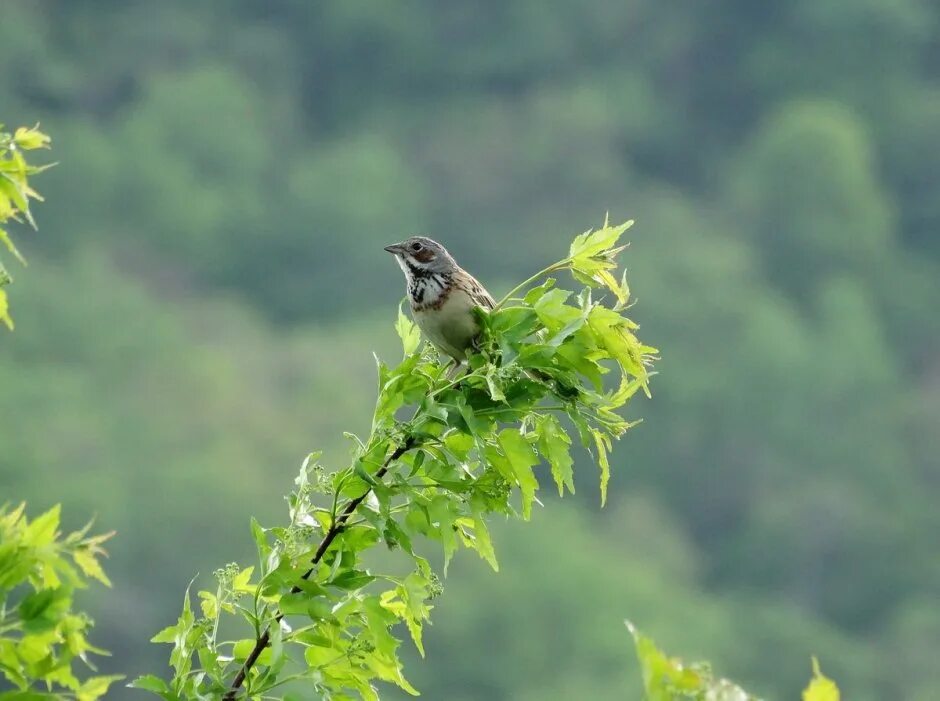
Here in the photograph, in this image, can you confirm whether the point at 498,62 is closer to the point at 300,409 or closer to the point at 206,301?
the point at 206,301

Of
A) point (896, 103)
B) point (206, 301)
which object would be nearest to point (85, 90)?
point (206, 301)

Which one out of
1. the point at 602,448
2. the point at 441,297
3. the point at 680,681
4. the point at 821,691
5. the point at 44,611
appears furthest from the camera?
the point at 441,297

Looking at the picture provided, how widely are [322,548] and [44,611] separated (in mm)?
1026

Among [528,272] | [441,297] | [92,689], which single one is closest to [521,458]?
[92,689]

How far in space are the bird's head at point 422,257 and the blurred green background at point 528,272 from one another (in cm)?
3615

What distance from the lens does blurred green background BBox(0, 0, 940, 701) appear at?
5369cm

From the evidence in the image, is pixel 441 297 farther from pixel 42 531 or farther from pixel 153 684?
pixel 42 531

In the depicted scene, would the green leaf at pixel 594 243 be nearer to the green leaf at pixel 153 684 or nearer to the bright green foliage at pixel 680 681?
the green leaf at pixel 153 684

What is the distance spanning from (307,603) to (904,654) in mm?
52269

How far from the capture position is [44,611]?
4.39 m

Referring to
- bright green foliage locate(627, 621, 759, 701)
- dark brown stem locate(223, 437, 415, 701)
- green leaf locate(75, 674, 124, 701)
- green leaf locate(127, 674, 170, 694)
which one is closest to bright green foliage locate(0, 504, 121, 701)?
green leaf locate(75, 674, 124, 701)

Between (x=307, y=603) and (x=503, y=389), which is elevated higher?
(x=503, y=389)

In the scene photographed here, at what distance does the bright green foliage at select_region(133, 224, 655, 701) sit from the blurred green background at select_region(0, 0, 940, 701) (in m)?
38.2

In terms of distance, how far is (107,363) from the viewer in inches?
2421
